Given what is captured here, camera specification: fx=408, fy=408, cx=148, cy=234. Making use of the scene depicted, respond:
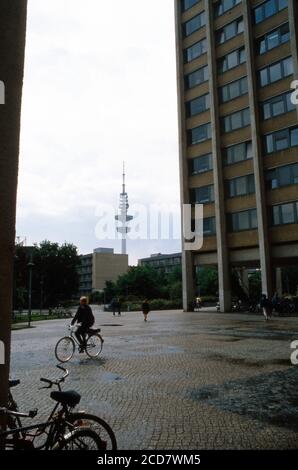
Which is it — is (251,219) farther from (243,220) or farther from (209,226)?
(209,226)

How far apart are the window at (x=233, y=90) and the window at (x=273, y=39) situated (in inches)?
118

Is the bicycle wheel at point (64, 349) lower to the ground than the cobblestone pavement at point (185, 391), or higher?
higher

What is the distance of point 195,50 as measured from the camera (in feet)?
142

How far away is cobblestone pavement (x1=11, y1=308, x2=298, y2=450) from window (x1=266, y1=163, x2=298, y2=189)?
71.7 feet

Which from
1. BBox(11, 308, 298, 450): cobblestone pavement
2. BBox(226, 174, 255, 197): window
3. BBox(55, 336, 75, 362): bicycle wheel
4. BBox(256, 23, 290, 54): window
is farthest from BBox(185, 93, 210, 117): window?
BBox(55, 336, 75, 362): bicycle wheel

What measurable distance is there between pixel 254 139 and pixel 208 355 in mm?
27775

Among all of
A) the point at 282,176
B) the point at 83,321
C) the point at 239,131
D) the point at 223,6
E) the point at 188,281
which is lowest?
the point at 83,321

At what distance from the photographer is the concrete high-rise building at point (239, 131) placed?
113 ft

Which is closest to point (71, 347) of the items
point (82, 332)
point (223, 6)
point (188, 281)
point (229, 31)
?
point (82, 332)

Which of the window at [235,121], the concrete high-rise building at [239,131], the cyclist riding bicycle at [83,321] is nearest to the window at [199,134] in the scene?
the concrete high-rise building at [239,131]

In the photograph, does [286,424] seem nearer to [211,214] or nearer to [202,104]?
[211,214]

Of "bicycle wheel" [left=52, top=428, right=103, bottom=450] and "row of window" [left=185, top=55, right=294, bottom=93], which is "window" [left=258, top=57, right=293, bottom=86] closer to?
"row of window" [left=185, top=55, right=294, bottom=93]

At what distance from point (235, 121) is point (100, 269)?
102 m

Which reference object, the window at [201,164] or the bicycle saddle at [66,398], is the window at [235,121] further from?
the bicycle saddle at [66,398]
